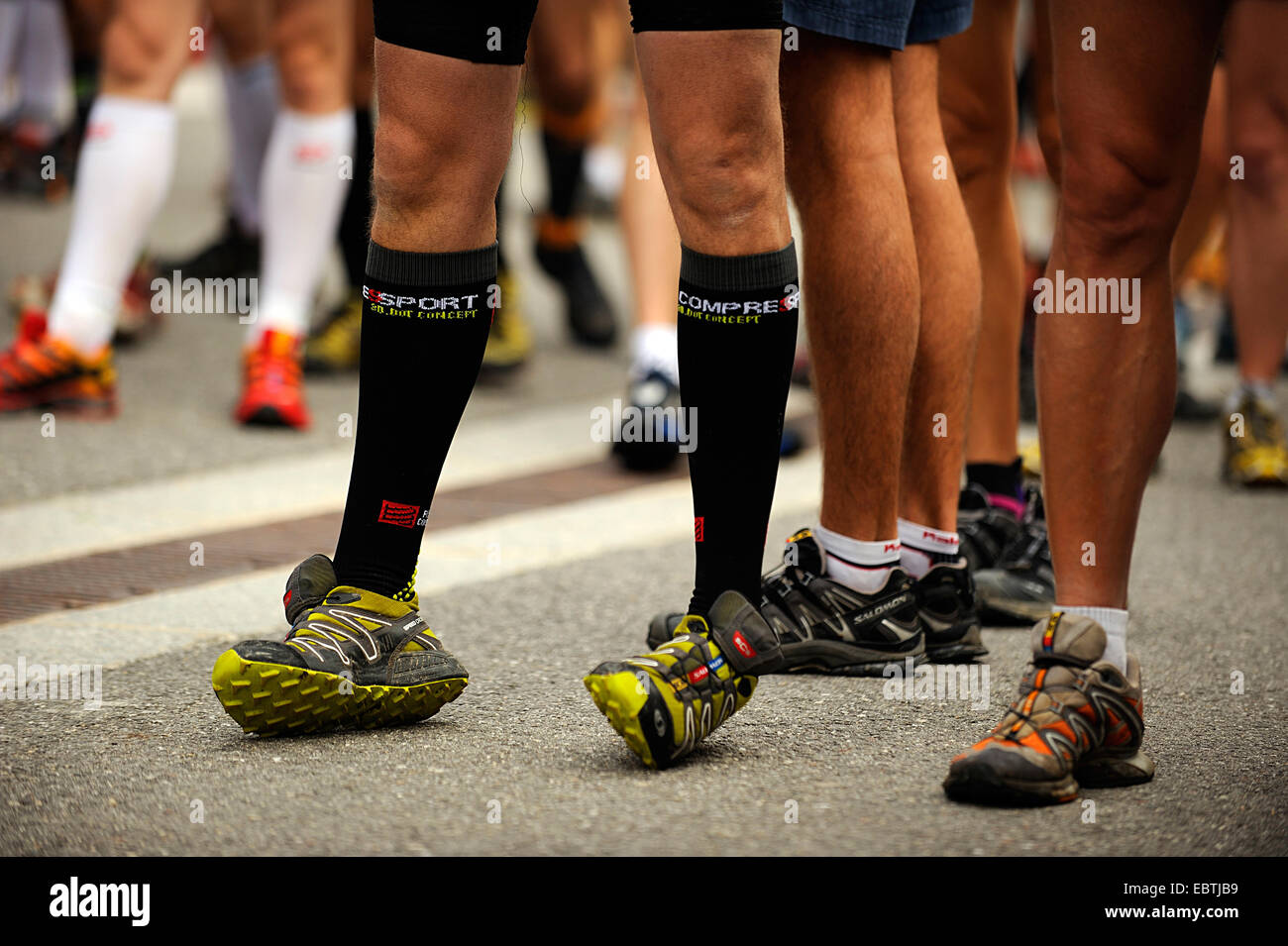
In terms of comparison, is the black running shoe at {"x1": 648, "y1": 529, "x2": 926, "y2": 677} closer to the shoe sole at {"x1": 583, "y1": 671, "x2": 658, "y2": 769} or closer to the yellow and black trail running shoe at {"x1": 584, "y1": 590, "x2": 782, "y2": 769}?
the yellow and black trail running shoe at {"x1": 584, "y1": 590, "x2": 782, "y2": 769}

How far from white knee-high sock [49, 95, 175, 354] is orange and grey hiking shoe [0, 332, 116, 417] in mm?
36

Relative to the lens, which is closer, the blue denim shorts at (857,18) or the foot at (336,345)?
the blue denim shorts at (857,18)

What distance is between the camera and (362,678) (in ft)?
7.41

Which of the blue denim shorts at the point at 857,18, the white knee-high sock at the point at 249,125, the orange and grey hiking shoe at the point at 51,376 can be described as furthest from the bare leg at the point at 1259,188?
the white knee-high sock at the point at 249,125

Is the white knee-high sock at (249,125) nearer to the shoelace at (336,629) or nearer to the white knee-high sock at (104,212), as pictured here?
the white knee-high sock at (104,212)

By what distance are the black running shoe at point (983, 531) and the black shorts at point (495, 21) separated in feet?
4.19

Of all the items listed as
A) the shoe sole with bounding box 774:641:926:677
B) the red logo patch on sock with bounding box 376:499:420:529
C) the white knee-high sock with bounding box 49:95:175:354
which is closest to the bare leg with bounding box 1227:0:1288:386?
the shoe sole with bounding box 774:641:926:677

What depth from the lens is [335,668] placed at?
7.29 ft

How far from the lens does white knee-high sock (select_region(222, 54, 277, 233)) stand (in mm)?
5668

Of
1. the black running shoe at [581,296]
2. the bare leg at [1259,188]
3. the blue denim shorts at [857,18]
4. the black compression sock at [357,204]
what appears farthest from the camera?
the black running shoe at [581,296]

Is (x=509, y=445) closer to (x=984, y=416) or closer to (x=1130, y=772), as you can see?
(x=984, y=416)

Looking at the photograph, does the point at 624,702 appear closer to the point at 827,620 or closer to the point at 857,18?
the point at 827,620

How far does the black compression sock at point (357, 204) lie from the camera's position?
17.9 ft
